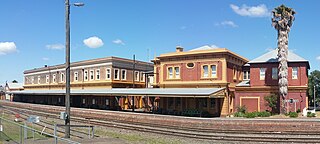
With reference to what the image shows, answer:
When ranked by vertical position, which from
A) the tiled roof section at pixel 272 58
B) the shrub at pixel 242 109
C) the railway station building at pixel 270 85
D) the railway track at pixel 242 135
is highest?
the tiled roof section at pixel 272 58

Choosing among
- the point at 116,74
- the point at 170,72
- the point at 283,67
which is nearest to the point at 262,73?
the point at 283,67

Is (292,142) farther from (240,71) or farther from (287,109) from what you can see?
(240,71)

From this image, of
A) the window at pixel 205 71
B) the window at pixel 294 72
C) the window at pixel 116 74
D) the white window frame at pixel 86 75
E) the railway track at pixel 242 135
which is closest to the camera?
the railway track at pixel 242 135

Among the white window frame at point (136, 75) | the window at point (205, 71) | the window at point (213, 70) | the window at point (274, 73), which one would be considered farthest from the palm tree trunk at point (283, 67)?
the white window frame at point (136, 75)

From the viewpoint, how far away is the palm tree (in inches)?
1206

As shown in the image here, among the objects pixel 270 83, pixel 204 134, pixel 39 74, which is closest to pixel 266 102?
pixel 270 83

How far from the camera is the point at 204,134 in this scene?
2175 cm

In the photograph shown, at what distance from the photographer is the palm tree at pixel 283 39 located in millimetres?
30625

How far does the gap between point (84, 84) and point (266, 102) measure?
2962 cm

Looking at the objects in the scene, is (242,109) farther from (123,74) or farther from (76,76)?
(76,76)

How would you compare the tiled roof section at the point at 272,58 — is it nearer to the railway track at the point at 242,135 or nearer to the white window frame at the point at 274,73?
the white window frame at the point at 274,73

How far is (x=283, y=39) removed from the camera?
30.9 m

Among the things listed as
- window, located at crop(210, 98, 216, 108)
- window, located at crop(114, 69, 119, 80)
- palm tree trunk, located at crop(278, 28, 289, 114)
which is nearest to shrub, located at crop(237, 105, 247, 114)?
window, located at crop(210, 98, 216, 108)

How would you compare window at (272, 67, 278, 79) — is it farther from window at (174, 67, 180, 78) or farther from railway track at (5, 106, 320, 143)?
railway track at (5, 106, 320, 143)
